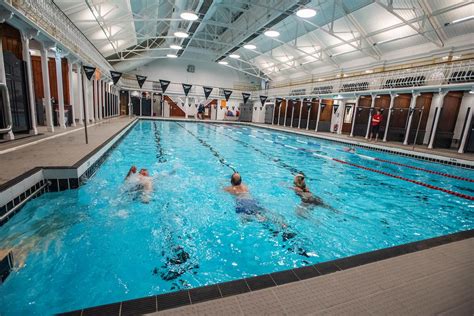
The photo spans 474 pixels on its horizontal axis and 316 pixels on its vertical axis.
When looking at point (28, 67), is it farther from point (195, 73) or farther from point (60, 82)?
point (195, 73)

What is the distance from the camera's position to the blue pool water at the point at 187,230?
2273 millimetres

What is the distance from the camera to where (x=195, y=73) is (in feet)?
91.8

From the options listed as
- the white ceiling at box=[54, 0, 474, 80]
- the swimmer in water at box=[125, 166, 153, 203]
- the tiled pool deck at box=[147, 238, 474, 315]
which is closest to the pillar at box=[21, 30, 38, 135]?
the swimmer in water at box=[125, 166, 153, 203]

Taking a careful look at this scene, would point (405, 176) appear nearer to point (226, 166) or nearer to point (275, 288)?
point (226, 166)

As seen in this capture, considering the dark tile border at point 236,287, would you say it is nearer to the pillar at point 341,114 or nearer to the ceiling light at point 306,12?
the ceiling light at point 306,12

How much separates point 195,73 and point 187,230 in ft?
89.0

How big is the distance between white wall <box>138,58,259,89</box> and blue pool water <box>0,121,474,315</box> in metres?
22.5

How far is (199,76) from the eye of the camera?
28203 millimetres

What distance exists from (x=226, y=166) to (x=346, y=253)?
4.54 meters

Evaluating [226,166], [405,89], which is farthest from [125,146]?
[405,89]

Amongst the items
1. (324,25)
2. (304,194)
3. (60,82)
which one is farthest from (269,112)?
(304,194)

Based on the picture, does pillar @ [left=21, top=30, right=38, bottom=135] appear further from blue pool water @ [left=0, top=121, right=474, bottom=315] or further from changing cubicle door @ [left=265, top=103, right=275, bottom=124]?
changing cubicle door @ [left=265, top=103, right=275, bottom=124]

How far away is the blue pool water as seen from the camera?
7.46 ft

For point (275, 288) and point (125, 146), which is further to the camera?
point (125, 146)
